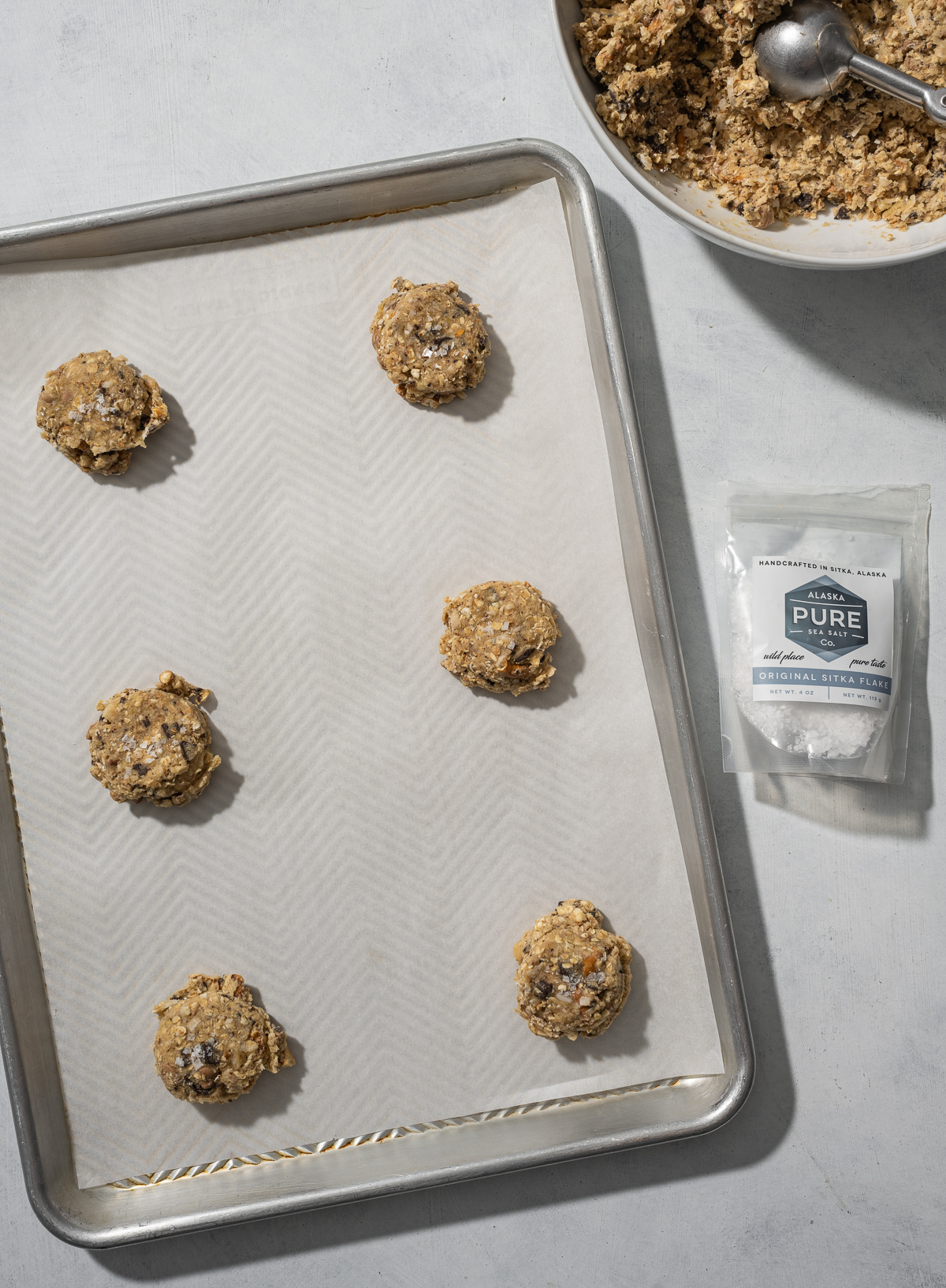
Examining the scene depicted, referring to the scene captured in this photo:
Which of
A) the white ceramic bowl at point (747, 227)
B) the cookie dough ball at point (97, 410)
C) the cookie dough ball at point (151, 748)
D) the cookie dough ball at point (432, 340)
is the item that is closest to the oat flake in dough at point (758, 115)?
the white ceramic bowl at point (747, 227)

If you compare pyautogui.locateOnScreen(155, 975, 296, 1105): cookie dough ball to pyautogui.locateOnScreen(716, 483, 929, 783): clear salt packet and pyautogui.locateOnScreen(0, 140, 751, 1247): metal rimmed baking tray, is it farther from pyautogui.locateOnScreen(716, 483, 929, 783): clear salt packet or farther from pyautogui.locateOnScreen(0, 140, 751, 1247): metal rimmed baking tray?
pyautogui.locateOnScreen(716, 483, 929, 783): clear salt packet

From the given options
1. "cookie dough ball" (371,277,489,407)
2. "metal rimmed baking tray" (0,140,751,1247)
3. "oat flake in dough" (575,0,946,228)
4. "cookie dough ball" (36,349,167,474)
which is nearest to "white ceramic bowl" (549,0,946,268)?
"oat flake in dough" (575,0,946,228)

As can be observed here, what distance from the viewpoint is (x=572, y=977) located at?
1.02 m

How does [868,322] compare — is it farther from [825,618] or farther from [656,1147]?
[656,1147]

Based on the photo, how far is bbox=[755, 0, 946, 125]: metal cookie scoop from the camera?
87cm

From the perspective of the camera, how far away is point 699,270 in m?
1.14

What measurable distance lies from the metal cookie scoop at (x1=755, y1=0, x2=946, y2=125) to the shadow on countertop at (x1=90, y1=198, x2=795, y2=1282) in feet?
0.87

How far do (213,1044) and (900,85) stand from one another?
1.24 metres

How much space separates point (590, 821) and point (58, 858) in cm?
65

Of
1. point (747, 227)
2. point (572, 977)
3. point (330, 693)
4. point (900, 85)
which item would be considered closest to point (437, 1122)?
point (572, 977)

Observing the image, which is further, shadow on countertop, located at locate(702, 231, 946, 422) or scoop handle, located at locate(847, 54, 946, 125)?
shadow on countertop, located at locate(702, 231, 946, 422)

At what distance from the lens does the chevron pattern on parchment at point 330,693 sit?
108cm

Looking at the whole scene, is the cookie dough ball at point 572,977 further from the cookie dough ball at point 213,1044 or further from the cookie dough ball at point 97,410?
the cookie dough ball at point 97,410

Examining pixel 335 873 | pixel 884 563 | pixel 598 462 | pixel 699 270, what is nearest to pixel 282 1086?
pixel 335 873
